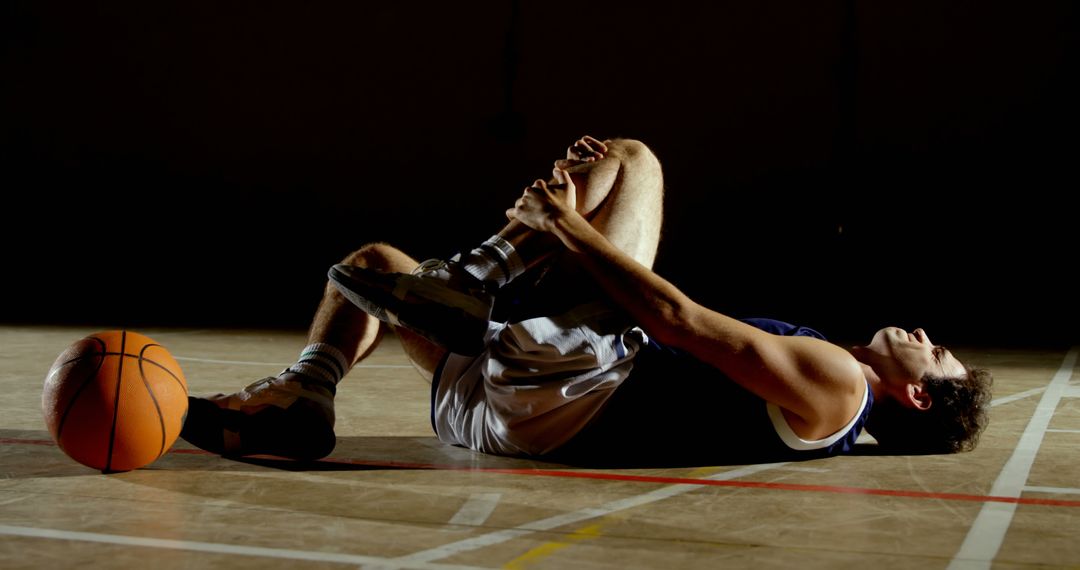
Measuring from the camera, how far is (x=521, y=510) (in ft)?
7.79

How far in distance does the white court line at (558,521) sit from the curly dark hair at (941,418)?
440mm

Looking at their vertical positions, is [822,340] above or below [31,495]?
above

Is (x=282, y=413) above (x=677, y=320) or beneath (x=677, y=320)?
beneath

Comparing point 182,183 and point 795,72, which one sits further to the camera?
point 182,183

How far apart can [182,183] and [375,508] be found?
8277 mm

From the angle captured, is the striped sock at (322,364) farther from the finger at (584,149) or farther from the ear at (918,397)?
the ear at (918,397)

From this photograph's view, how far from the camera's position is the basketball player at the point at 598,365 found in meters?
2.65

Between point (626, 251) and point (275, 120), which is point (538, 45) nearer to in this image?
point (275, 120)

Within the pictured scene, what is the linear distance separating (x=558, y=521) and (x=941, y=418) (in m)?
1.30

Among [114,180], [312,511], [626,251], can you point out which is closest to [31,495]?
[312,511]

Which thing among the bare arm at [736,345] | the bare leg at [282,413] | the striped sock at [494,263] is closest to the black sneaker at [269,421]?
the bare leg at [282,413]

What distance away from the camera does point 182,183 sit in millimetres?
10023

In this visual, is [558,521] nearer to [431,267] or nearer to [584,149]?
[431,267]

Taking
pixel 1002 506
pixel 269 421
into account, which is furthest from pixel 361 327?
pixel 1002 506
